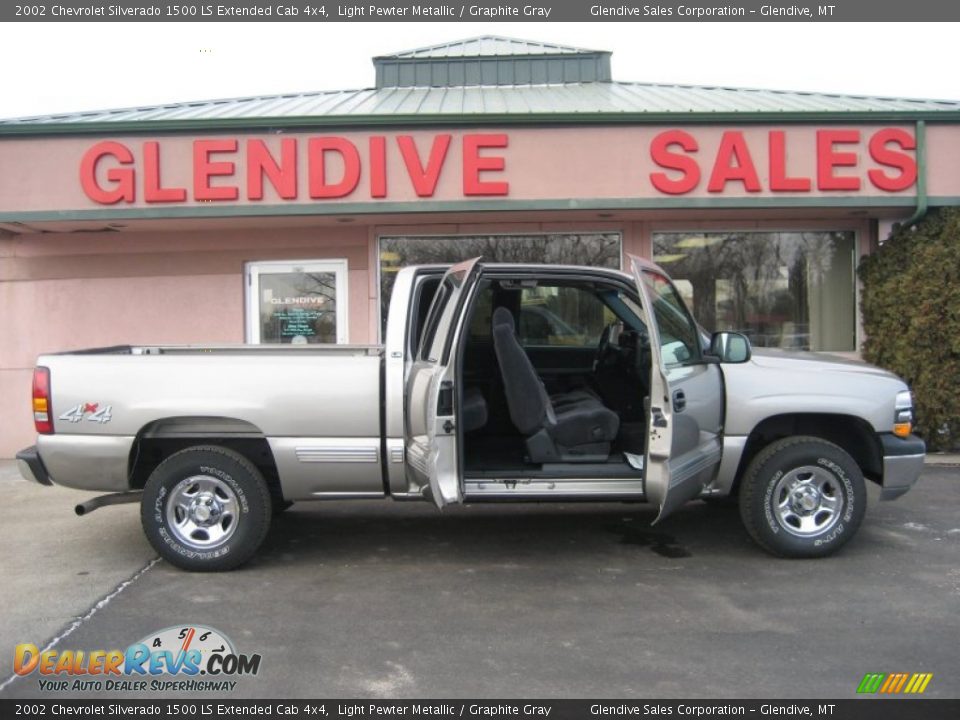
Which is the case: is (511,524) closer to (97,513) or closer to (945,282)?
(97,513)

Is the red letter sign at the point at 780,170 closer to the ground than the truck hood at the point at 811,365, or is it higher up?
higher up

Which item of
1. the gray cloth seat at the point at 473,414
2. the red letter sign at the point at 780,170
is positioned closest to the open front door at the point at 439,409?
the gray cloth seat at the point at 473,414

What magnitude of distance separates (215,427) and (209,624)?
1.42 meters

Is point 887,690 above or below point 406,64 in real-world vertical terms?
below

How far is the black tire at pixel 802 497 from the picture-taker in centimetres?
556

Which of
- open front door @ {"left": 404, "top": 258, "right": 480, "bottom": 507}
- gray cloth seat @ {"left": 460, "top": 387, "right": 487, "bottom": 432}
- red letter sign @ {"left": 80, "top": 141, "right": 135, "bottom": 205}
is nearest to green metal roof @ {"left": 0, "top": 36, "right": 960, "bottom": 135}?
red letter sign @ {"left": 80, "top": 141, "right": 135, "bottom": 205}

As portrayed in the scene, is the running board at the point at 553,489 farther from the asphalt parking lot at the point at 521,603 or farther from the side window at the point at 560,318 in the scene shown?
the side window at the point at 560,318

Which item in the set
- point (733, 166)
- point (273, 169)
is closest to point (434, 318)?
point (273, 169)

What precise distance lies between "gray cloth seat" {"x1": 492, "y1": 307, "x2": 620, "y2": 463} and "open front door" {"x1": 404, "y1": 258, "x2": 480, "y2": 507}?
412 millimetres

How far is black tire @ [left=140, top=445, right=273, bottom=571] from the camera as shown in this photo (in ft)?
17.8

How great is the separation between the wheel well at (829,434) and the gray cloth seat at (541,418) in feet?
3.15

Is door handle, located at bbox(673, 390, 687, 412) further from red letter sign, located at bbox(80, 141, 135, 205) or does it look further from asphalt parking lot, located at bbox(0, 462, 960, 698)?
red letter sign, located at bbox(80, 141, 135, 205)

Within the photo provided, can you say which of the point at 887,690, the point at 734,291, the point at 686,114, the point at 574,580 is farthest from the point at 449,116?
the point at 887,690

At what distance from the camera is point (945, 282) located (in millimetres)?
9133
